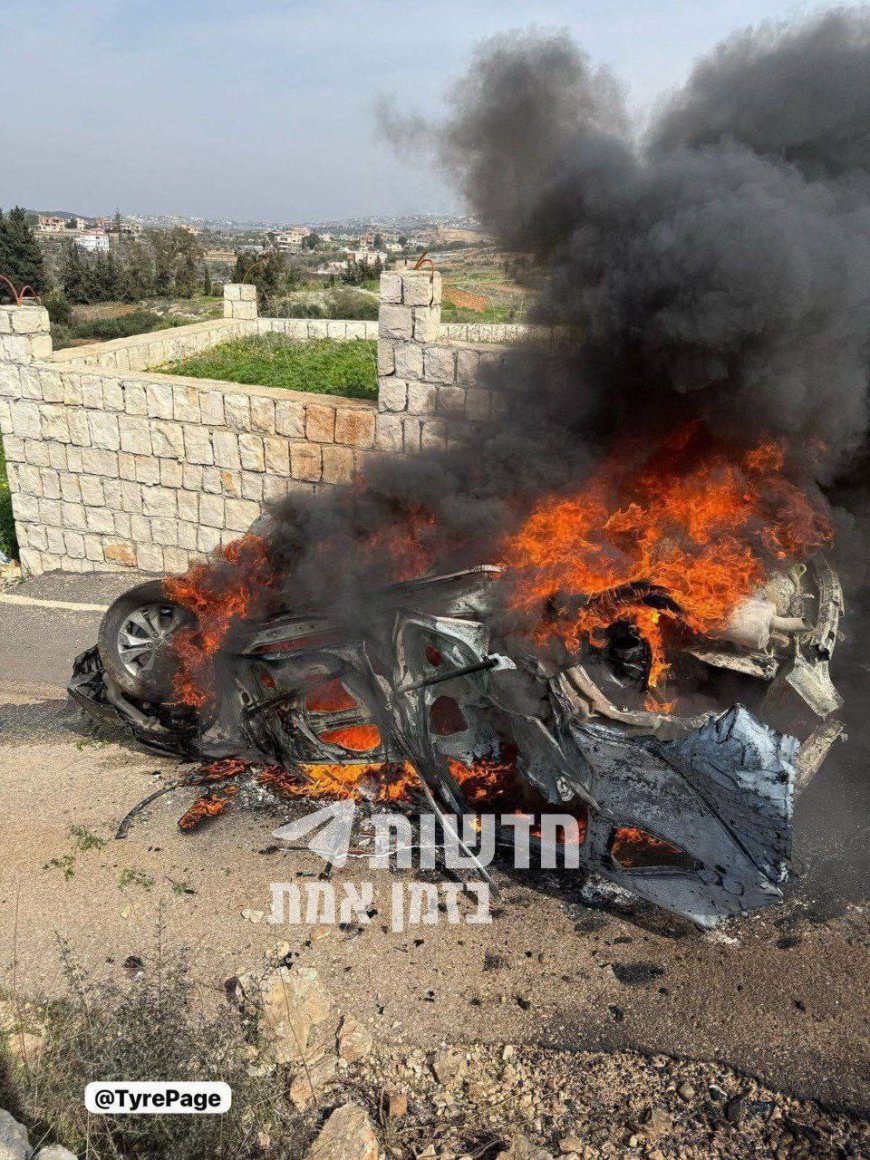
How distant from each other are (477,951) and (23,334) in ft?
34.3

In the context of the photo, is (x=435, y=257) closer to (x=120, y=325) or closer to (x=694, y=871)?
(x=694, y=871)

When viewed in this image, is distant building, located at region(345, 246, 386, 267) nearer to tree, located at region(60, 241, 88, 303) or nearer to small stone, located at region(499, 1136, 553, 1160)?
tree, located at region(60, 241, 88, 303)

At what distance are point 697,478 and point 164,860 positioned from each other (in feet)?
14.3

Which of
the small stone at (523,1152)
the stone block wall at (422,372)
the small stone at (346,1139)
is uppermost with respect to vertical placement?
the stone block wall at (422,372)

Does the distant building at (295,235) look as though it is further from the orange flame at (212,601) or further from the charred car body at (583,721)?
the charred car body at (583,721)

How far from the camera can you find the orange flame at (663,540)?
479 centimetres

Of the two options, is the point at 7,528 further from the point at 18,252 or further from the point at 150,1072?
the point at 18,252

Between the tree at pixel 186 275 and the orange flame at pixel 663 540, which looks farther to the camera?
the tree at pixel 186 275

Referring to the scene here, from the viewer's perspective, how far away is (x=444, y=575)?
4.93 meters

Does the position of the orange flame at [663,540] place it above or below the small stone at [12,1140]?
above

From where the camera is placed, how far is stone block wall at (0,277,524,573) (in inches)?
384

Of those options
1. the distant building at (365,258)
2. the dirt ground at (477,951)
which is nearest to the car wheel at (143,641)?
the dirt ground at (477,951)

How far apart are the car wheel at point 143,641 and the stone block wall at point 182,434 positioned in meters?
3.85

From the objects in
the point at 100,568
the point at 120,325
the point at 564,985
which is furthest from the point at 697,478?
the point at 120,325
